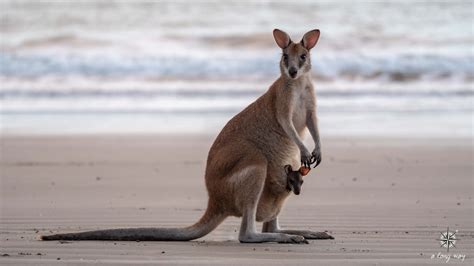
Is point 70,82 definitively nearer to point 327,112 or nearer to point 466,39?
point 327,112

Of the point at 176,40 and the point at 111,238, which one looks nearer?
the point at 111,238

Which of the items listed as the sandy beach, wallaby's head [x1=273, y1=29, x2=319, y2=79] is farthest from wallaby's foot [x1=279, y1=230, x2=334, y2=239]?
wallaby's head [x1=273, y1=29, x2=319, y2=79]

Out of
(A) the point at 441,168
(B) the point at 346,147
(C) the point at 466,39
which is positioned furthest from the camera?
(C) the point at 466,39

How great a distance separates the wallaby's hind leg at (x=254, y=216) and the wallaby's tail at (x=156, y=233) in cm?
20

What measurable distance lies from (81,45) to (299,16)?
7.56 m

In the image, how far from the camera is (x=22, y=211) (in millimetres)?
7184

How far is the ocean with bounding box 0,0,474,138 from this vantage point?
45.1ft

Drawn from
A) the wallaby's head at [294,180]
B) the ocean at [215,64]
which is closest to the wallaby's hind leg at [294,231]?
the wallaby's head at [294,180]

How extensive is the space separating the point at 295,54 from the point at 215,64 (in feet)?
46.6

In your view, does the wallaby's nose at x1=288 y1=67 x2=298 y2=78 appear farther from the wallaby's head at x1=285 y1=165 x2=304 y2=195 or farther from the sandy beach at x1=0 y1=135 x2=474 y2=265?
the sandy beach at x1=0 y1=135 x2=474 y2=265

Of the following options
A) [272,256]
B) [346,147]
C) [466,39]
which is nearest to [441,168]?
[346,147]

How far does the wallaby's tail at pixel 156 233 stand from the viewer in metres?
5.72

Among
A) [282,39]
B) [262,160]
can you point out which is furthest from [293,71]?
Answer: [262,160]

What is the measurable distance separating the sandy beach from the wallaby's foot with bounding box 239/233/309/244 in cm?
7
